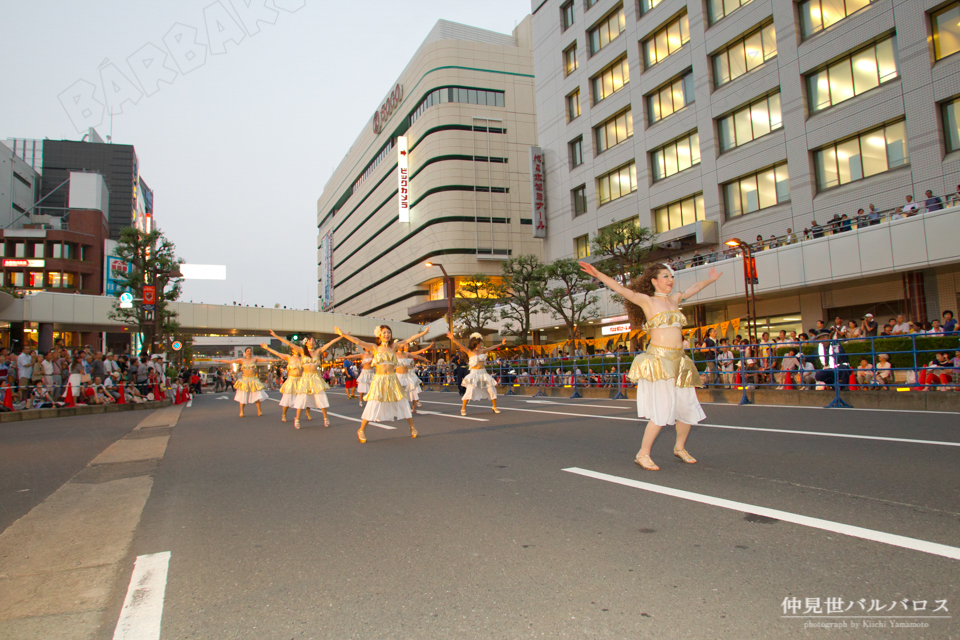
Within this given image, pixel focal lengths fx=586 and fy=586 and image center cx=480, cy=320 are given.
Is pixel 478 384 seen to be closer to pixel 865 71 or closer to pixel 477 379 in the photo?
pixel 477 379

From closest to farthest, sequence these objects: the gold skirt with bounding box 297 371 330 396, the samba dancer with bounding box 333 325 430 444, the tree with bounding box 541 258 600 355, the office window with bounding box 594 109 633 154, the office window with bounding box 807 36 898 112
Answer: the samba dancer with bounding box 333 325 430 444 → the gold skirt with bounding box 297 371 330 396 → the office window with bounding box 807 36 898 112 → the tree with bounding box 541 258 600 355 → the office window with bounding box 594 109 633 154

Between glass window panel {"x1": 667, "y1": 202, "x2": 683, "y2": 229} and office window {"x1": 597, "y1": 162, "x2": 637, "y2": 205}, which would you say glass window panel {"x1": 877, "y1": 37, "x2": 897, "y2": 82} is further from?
office window {"x1": 597, "y1": 162, "x2": 637, "y2": 205}

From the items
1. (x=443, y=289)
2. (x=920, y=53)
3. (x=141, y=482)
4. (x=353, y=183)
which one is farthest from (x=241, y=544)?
(x=353, y=183)

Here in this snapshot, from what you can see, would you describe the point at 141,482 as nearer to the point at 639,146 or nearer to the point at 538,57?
the point at 639,146

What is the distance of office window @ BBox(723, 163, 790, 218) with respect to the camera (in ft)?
88.8

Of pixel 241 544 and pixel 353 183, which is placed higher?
pixel 353 183

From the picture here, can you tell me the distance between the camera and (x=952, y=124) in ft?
69.8

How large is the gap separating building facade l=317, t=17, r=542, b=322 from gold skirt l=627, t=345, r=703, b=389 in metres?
56.8

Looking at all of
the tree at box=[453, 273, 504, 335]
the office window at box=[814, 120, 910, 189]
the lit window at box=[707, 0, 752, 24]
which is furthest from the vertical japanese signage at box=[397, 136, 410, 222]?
the office window at box=[814, 120, 910, 189]

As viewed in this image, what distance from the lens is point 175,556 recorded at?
3.50m

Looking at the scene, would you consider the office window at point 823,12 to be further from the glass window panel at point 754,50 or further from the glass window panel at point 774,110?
the glass window panel at point 774,110

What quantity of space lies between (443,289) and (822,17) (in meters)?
46.3

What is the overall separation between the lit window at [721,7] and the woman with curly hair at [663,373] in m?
29.6

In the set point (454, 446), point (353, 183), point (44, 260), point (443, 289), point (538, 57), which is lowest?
point (454, 446)
